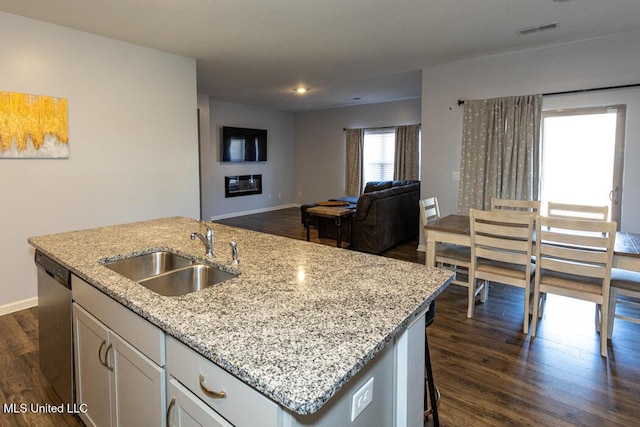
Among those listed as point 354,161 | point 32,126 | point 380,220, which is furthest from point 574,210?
point 354,161

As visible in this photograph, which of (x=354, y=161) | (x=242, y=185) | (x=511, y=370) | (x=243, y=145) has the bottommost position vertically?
(x=511, y=370)

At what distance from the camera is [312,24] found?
11.2 feet

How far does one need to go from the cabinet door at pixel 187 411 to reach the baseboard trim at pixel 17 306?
3.17 meters

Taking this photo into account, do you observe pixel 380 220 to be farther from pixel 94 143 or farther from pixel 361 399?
pixel 361 399

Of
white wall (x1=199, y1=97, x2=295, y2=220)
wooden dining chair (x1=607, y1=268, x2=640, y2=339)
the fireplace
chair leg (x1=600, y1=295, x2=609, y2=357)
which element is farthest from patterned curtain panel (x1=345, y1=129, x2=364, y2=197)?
chair leg (x1=600, y1=295, x2=609, y2=357)

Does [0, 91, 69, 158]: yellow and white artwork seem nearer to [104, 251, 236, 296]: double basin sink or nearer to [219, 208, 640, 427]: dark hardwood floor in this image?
[104, 251, 236, 296]: double basin sink

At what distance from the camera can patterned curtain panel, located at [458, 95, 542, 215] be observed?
4309 millimetres

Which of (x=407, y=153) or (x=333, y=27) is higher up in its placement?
(x=333, y=27)

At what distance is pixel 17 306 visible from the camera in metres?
3.39

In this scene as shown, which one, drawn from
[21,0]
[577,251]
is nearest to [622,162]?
[577,251]

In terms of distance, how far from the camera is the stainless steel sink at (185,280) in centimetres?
175

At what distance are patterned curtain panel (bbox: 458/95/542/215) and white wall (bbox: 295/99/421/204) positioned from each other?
3.41m

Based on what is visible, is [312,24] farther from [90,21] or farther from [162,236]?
[162,236]

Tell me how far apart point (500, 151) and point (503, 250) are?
75.8 inches
